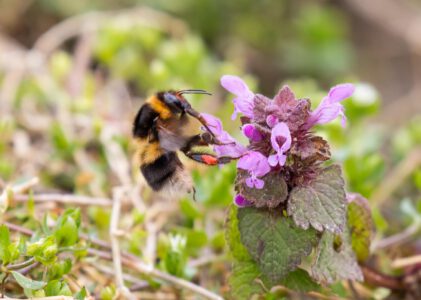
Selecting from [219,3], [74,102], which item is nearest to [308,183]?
[74,102]

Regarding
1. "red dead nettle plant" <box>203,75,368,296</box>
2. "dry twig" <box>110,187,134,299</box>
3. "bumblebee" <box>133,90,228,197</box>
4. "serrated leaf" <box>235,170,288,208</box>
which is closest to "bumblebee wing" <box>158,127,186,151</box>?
"bumblebee" <box>133,90,228,197</box>

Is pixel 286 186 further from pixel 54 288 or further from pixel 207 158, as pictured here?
pixel 54 288

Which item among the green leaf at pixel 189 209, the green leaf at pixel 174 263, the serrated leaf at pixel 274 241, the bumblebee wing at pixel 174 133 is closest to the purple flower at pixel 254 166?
the serrated leaf at pixel 274 241

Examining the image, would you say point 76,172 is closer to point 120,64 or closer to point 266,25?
point 120,64

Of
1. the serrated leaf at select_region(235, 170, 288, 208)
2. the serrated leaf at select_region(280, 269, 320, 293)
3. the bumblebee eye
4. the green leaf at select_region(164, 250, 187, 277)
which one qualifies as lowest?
the green leaf at select_region(164, 250, 187, 277)

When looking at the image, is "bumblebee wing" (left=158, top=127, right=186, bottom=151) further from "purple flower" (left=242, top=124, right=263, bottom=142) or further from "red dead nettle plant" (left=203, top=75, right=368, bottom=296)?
"purple flower" (left=242, top=124, right=263, bottom=142)

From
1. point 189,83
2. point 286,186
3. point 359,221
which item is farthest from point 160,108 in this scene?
point 189,83
